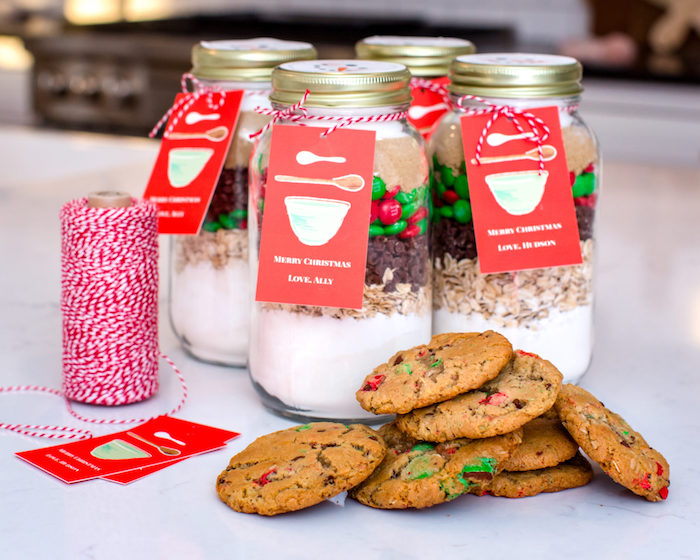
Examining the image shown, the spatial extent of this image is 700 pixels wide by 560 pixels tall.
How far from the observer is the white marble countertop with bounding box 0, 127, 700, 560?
67cm

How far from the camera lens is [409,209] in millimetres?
839

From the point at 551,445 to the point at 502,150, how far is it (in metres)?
0.29

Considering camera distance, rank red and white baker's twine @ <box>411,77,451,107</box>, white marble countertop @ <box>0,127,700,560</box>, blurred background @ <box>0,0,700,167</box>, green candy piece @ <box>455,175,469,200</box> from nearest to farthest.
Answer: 1. white marble countertop @ <box>0,127,700,560</box>
2. green candy piece @ <box>455,175,469,200</box>
3. red and white baker's twine @ <box>411,77,451,107</box>
4. blurred background @ <box>0,0,700,167</box>

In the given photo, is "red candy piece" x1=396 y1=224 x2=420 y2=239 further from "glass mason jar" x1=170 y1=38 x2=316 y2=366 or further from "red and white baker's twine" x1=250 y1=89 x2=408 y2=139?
"glass mason jar" x1=170 y1=38 x2=316 y2=366

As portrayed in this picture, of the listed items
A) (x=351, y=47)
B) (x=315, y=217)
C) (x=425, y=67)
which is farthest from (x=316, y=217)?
(x=351, y=47)

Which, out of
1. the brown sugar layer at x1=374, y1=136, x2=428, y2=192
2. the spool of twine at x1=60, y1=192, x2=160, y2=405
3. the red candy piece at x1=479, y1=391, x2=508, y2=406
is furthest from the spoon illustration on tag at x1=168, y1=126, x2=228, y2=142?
the red candy piece at x1=479, y1=391, x2=508, y2=406

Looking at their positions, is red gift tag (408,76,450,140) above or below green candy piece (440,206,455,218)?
above

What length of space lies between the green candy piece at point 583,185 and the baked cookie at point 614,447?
242mm

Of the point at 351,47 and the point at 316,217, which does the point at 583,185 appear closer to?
the point at 316,217

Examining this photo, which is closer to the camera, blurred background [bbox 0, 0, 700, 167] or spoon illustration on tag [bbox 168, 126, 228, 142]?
spoon illustration on tag [bbox 168, 126, 228, 142]

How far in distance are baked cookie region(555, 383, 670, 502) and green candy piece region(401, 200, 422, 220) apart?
211 millimetres

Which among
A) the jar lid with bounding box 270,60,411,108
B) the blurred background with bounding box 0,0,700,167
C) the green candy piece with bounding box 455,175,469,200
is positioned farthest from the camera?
the blurred background with bounding box 0,0,700,167

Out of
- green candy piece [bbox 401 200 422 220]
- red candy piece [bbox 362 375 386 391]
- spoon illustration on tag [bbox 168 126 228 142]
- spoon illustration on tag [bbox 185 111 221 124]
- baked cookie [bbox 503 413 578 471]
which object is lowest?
baked cookie [bbox 503 413 578 471]

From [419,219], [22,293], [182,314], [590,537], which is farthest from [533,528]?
[22,293]
